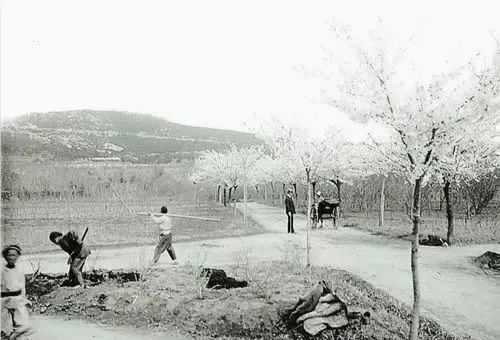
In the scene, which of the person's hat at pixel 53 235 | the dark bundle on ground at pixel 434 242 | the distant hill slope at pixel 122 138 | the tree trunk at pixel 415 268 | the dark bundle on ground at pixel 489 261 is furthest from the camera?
the dark bundle on ground at pixel 434 242

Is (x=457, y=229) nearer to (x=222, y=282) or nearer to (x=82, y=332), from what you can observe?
(x=222, y=282)

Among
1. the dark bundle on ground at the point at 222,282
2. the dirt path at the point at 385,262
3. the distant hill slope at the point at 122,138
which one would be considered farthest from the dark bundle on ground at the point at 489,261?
the distant hill slope at the point at 122,138

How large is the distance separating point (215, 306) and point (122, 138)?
461 inches

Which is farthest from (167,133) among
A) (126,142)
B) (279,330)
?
(279,330)

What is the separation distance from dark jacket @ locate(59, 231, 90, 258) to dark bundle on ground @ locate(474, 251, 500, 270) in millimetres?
8896

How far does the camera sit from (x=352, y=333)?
21.6 feet

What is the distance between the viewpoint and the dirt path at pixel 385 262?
26.0ft

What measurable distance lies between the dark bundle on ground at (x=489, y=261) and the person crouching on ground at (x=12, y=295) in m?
10.1

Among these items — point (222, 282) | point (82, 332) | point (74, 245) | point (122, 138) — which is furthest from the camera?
point (122, 138)

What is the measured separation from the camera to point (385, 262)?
12219 mm

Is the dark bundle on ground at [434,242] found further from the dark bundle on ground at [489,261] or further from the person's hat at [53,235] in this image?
the person's hat at [53,235]

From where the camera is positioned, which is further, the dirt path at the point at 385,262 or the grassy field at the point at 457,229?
the grassy field at the point at 457,229

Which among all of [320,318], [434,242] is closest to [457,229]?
[434,242]

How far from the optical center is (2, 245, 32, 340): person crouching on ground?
16.6ft
